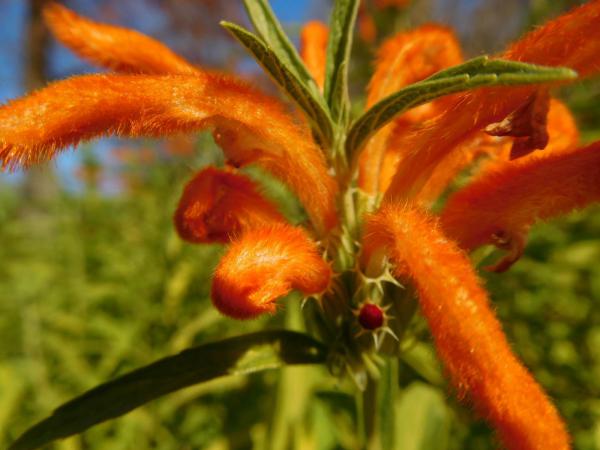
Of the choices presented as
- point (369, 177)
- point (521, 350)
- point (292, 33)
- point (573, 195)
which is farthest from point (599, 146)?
point (292, 33)

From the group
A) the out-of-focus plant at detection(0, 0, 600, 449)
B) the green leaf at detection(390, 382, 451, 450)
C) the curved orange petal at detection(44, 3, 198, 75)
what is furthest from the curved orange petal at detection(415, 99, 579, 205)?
the green leaf at detection(390, 382, 451, 450)

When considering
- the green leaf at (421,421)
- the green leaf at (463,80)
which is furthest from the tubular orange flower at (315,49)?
the green leaf at (421,421)

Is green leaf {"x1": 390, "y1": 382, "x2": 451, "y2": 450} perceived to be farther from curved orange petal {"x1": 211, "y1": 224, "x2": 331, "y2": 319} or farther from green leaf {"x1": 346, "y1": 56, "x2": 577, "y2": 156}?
green leaf {"x1": 346, "y1": 56, "x2": 577, "y2": 156}

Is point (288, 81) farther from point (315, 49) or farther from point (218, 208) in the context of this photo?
point (315, 49)

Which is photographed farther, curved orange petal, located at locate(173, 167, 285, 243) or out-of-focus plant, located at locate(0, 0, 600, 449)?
curved orange petal, located at locate(173, 167, 285, 243)

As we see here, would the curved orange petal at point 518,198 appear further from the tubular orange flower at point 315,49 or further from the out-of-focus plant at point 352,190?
the tubular orange flower at point 315,49

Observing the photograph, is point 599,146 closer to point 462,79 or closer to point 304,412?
point 462,79

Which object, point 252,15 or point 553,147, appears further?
point 553,147
